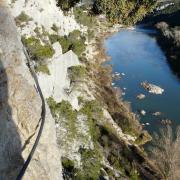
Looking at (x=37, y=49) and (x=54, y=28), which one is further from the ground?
(x=37, y=49)

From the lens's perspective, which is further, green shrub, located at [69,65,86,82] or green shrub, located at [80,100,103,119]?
green shrub, located at [69,65,86,82]

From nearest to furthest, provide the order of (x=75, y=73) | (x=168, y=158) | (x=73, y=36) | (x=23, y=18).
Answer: (x=168, y=158) < (x=75, y=73) < (x=23, y=18) < (x=73, y=36)

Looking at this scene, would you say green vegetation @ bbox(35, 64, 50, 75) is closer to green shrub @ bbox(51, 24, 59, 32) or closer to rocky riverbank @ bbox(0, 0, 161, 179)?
rocky riverbank @ bbox(0, 0, 161, 179)

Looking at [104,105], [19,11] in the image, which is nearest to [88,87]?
[104,105]

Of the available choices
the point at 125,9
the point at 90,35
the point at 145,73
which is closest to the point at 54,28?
the point at 145,73

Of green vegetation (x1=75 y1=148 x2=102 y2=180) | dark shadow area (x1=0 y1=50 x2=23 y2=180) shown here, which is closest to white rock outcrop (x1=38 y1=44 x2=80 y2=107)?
green vegetation (x1=75 y1=148 x2=102 y2=180)

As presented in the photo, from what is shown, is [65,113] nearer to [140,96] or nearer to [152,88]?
[140,96]
